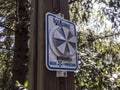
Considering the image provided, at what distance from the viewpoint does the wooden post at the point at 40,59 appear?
142cm

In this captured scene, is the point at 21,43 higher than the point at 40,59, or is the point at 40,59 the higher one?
the point at 21,43

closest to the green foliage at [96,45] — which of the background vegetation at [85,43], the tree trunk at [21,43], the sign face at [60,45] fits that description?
the background vegetation at [85,43]

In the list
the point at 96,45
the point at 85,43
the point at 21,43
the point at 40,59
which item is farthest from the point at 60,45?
the point at 96,45

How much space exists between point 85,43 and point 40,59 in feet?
13.2

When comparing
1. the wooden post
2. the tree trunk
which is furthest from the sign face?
the tree trunk

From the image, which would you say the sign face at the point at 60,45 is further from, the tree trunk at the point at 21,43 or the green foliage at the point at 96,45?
the green foliage at the point at 96,45

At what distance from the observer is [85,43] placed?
17.7ft

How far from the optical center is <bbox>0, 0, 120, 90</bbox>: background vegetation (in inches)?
185

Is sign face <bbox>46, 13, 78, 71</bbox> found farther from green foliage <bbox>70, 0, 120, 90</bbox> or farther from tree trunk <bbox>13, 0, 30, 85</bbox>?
green foliage <bbox>70, 0, 120, 90</bbox>

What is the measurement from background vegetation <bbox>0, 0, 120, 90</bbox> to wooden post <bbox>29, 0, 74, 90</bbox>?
2.91 meters

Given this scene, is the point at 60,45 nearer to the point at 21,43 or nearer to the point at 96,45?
the point at 21,43

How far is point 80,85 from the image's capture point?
16.7 ft

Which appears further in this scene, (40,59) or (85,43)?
(85,43)

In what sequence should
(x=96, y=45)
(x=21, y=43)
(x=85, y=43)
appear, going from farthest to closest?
(x=96, y=45)
(x=85, y=43)
(x=21, y=43)
